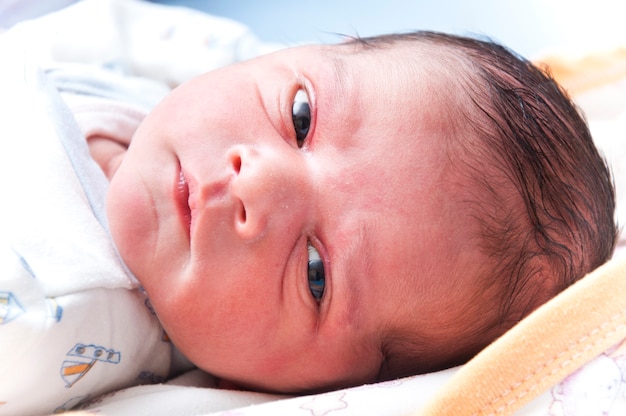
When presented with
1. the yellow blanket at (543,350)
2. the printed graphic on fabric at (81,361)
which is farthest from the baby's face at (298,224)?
the yellow blanket at (543,350)

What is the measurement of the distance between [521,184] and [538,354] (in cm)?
30

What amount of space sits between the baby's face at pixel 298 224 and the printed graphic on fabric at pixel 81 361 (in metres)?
0.10

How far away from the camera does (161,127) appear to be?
1.03m

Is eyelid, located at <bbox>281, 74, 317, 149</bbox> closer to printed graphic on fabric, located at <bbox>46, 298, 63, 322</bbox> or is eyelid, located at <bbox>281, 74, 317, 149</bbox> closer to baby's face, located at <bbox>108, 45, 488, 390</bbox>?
baby's face, located at <bbox>108, 45, 488, 390</bbox>

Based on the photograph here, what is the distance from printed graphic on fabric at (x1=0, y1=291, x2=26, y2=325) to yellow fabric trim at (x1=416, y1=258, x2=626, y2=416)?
468 millimetres

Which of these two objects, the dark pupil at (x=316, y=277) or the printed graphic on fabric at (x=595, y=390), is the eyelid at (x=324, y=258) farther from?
the printed graphic on fabric at (x=595, y=390)

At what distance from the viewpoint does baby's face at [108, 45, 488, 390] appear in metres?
0.93

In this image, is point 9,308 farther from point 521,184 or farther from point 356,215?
point 521,184

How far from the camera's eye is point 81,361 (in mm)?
916

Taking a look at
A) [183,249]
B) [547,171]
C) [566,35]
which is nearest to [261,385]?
[183,249]

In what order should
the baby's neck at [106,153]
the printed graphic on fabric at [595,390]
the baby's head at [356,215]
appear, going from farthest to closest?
the baby's neck at [106,153]
the baby's head at [356,215]
the printed graphic on fabric at [595,390]

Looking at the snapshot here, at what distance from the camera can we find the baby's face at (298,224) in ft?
3.06

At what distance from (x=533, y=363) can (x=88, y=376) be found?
574 millimetres

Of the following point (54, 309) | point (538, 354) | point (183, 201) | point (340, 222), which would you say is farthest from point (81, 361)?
point (538, 354)
